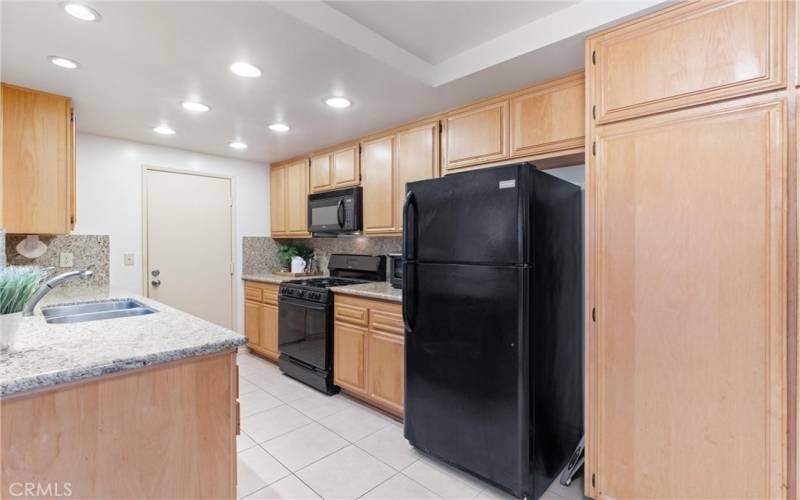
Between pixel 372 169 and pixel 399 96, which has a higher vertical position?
pixel 399 96

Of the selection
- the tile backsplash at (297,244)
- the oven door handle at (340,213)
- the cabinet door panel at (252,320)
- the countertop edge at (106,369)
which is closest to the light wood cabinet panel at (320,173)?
the oven door handle at (340,213)

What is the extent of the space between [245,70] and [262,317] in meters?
2.62

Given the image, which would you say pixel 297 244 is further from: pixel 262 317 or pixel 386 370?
pixel 386 370

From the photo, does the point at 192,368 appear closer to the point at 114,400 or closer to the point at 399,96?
the point at 114,400

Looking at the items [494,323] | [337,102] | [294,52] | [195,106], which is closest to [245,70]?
[294,52]

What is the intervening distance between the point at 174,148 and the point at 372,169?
2112mm

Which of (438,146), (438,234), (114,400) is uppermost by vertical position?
(438,146)

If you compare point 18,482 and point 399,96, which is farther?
point 399,96

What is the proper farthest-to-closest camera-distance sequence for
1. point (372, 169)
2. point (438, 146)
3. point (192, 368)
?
point (372, 169) < point (438, 146) < point (192, 368)

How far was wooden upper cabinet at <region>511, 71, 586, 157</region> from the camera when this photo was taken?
2049 millimetres

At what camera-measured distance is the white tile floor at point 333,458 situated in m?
1.90

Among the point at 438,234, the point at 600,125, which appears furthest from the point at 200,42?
the point at 600,125

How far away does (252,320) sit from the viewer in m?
4.09

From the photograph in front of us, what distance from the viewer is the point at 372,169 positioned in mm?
3264
